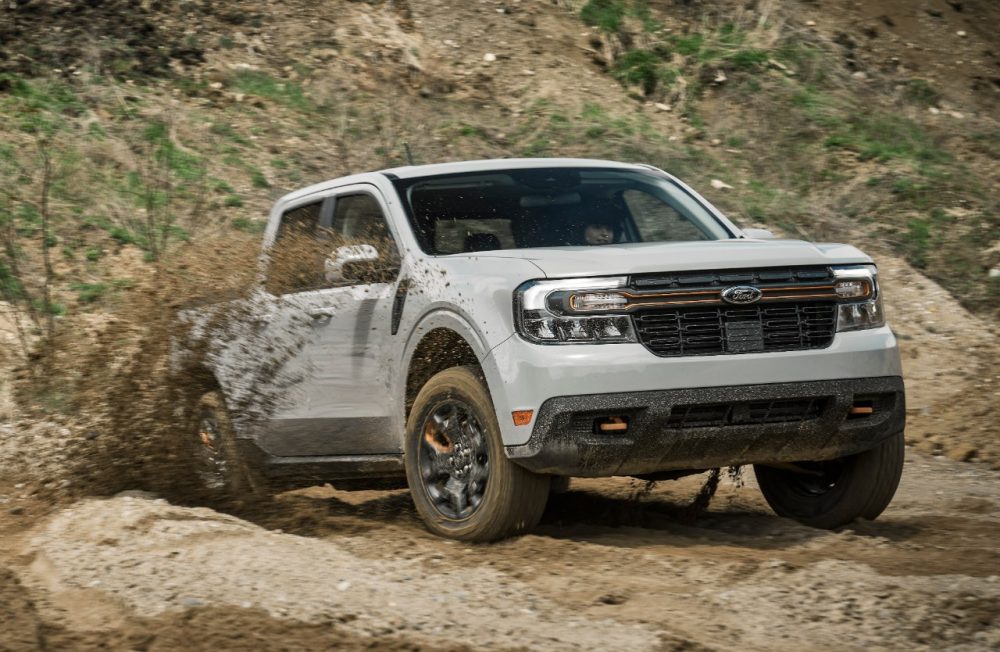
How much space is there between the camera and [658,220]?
6.99 m

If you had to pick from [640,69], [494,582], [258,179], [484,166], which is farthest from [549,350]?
[640,69]

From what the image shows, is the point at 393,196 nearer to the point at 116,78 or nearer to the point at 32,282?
the point at 32,282

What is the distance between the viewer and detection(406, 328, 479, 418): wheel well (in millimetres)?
6031

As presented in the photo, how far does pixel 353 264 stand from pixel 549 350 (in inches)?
57.0

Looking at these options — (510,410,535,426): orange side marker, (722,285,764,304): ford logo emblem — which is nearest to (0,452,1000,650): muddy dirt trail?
(510,410,535,426): orange side marker

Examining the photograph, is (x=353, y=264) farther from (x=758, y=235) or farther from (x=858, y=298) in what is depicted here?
(x=858, y=298)

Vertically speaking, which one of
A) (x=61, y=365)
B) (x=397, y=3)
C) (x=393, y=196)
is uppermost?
(x=397, y=3)

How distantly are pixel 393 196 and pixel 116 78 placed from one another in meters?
11.3

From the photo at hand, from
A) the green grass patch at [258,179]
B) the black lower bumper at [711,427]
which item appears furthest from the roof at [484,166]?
the green grass patch at [258,179]

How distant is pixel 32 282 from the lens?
13.0 meters

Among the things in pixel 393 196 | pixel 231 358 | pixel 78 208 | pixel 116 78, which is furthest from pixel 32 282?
pixel 393 196

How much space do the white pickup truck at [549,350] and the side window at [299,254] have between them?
2 cm

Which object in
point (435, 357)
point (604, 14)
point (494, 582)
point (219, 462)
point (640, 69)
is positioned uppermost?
point (604, 14)

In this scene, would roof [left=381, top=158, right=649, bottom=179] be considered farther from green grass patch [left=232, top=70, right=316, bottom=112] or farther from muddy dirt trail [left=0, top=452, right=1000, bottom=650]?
green grass patch [left=232, top=70, right=316, bottom=112]
